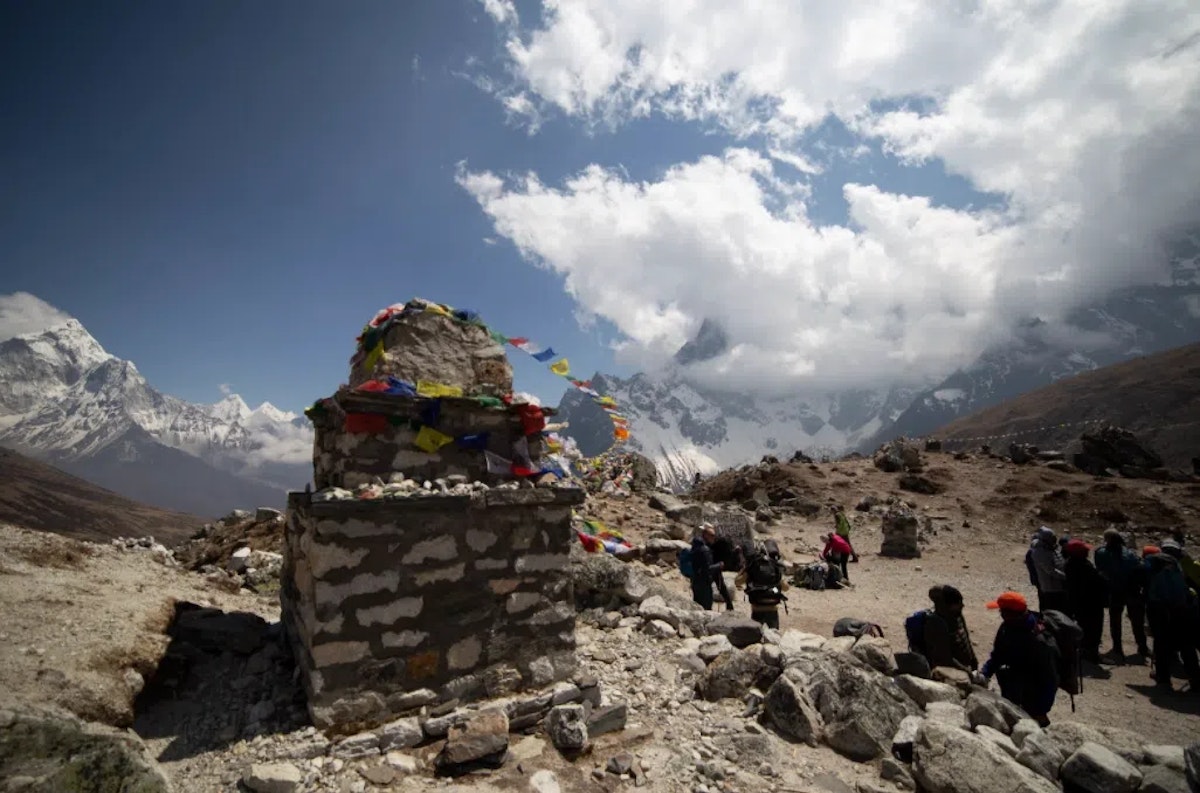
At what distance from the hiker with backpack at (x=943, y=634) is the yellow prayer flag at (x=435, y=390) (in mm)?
6053

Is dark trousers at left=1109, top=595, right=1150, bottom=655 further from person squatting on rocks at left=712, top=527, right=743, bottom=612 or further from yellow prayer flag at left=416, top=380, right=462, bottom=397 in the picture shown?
yellow prayer flag at left=416, top=380, right=462, bottom=397

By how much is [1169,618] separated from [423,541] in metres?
10.0

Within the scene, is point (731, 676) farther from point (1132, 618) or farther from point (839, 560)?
point (839, 560)

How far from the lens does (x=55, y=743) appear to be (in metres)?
3.47

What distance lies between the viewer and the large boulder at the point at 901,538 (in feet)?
65.2

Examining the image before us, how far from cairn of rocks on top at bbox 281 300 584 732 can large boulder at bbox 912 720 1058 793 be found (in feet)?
10.5

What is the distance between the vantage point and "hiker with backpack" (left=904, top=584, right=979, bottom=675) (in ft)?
22.3

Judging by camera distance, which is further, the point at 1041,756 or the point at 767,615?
the point at 767,615

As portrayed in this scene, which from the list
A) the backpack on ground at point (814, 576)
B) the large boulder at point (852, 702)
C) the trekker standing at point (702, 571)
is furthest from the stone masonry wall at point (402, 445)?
the backpack on ground at point (814, 576)

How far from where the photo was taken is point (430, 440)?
5711 mm

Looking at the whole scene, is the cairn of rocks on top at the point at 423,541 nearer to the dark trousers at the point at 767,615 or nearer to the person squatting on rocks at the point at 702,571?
the dark trousers at the point at 767,615

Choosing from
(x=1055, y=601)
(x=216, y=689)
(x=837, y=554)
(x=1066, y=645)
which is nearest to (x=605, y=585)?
(x=216, y=689)

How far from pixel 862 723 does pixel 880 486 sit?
89.8ft

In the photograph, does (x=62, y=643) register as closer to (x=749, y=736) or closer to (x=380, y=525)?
(x=380, y=525)
